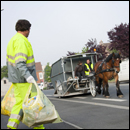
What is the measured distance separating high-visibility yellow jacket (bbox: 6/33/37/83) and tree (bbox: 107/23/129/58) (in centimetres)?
2620

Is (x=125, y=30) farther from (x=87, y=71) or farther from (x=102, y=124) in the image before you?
(x=102, y=124)

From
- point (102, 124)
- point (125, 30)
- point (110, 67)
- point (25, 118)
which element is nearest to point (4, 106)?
point (25, 118)

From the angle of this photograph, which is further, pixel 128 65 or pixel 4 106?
pixel 128 65

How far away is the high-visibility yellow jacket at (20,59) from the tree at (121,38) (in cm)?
2620

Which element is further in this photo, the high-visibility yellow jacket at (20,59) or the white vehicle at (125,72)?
the white vehicle at (125,72)

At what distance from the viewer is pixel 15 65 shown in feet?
13.1

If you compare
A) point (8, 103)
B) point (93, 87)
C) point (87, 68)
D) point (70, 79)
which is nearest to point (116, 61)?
point (93, 87)

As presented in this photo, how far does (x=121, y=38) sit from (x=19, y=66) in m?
27.1

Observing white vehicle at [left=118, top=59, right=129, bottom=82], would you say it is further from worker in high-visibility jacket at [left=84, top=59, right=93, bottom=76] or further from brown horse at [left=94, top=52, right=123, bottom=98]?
brown horse at [left=94, top=52, right=123, bottom=98]

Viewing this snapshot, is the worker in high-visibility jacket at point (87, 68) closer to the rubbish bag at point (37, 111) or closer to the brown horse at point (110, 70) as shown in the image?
the brown horse at point (110, 70)

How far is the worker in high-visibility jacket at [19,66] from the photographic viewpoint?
Result: 3.82 metres

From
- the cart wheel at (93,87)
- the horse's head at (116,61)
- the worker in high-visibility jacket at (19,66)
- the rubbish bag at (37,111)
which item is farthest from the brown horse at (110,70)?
the rubbish bag at (37,111)

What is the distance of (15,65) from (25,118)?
2.87ft

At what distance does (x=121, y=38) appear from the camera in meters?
29.7
